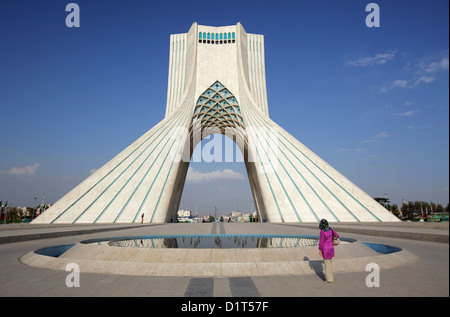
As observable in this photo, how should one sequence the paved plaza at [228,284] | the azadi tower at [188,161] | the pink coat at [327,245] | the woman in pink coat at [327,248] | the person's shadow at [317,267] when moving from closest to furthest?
the paved plaza at [228,284] → the woman in pink coat at [327,248] → the pink coat at [327,245] → the person's shadow at [317,267] → the azadi tower at [188,161]

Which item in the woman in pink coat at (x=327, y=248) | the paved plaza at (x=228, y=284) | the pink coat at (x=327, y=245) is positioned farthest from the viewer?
the pink coat at (x=327, y=245)

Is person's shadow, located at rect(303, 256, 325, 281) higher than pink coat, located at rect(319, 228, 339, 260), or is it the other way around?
pink coat, located at rect(319, 228, 339, 260)

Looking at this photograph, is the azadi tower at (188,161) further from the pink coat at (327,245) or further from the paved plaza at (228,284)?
the pink coat at (327,245)

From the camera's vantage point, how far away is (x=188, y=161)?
1043 inches

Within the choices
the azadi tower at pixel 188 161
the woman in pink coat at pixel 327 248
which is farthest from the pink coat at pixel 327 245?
the azadi tower at pixel 188 161

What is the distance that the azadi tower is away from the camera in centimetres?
1573

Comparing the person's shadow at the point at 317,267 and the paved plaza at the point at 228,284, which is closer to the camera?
the paved plaza at the point at 228,284

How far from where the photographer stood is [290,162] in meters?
18.3

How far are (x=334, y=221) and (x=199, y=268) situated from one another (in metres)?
12.7

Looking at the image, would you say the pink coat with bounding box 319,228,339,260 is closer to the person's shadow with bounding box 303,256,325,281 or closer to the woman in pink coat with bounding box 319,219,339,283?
the woman in pink coat with bounding box 319,219,339,283

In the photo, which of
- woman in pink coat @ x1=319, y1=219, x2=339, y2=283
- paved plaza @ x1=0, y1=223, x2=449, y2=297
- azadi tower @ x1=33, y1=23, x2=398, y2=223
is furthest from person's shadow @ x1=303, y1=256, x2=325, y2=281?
azadi tower @ x1=33, y1=23, x2=398, y2=223

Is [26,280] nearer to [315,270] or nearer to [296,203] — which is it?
[315,270]

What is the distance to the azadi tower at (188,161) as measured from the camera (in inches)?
619
